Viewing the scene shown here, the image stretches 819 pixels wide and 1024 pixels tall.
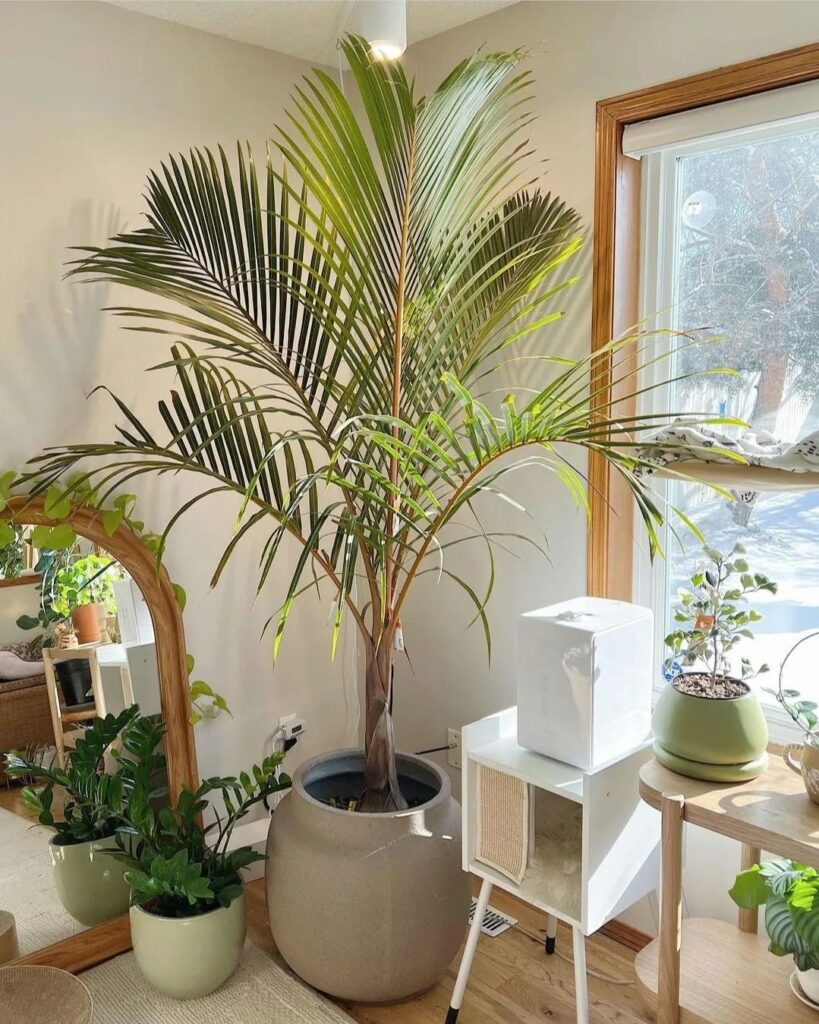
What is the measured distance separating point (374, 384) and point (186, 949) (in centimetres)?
127

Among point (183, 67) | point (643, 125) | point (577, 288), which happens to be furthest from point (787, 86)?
point (183, 67)

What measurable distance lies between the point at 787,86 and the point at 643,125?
1.01ft

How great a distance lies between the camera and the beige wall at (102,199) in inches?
78.1

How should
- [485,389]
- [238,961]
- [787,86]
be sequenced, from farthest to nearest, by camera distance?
[485,389] < [238,961] < [787,86]

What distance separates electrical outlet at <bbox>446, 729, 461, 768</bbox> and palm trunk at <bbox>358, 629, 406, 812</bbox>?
595mm

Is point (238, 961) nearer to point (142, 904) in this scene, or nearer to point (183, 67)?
point (142, 904)

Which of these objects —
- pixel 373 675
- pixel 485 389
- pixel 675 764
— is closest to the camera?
pixel 675 764

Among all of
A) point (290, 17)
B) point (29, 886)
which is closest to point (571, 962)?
point (29, 886)

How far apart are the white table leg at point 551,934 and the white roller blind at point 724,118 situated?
1.74 m

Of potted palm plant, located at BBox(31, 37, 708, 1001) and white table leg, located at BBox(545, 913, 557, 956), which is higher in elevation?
potted palm plant, located at BBox(31, 37, 708, 1001)

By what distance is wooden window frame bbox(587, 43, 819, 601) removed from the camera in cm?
191

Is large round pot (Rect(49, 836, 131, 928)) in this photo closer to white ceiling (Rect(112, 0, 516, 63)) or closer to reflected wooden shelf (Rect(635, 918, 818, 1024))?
reflected wooden shelf (Rect(635, 918, 818, 1024))

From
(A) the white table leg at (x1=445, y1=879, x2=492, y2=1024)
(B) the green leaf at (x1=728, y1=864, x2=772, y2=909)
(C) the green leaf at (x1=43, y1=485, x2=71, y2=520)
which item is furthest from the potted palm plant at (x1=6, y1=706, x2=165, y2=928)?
(B) the green leaf at (x1=728, y1=864, x2=772, y2=909)

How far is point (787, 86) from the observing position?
176cm
